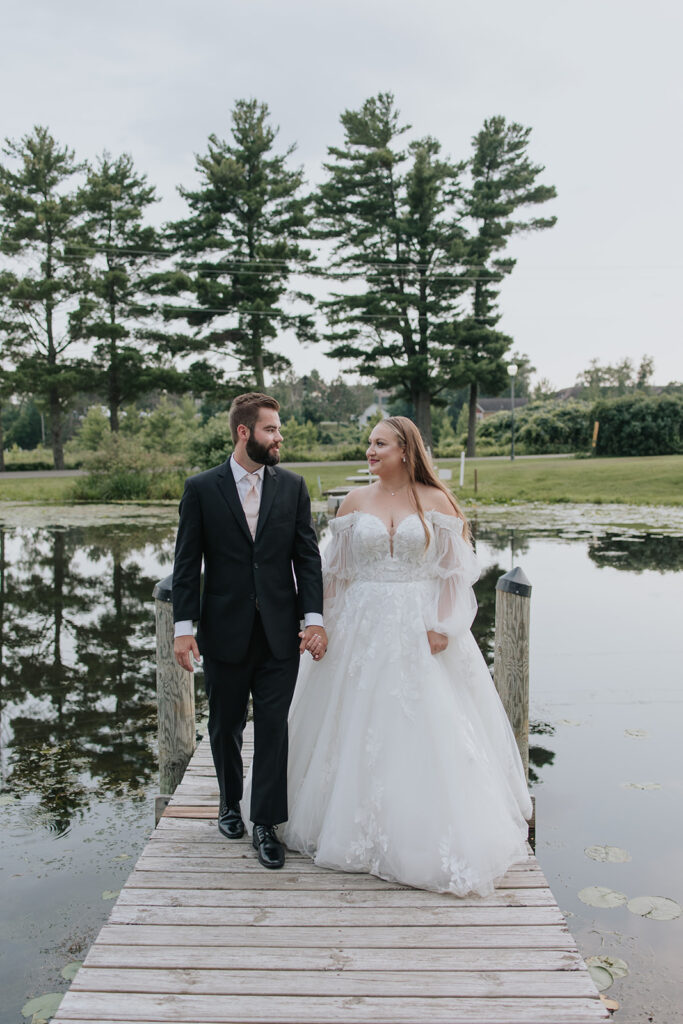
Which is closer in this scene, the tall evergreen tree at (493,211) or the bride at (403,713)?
the bride at (403,713)

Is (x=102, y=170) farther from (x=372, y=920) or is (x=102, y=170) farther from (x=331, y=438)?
(x=372, y=920)

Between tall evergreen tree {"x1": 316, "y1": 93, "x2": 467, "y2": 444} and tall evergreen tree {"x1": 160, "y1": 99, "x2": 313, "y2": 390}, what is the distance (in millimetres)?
2017

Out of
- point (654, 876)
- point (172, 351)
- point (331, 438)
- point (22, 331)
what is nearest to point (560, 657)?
point (654, 876)

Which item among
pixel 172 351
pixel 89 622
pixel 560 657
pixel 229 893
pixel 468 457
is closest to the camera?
pixel 229 893

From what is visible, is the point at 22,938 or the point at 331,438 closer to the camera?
the point at 22,938

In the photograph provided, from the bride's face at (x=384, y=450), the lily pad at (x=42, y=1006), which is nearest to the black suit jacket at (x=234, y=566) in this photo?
the bride's face at (x=384, y=450)

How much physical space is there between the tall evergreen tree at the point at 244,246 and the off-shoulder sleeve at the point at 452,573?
35.8m

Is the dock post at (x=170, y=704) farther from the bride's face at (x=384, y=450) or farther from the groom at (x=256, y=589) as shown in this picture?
the bride's face at (x=384, y=450)

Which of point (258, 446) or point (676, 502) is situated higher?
point (258, 446)

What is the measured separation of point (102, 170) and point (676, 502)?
1308 inches

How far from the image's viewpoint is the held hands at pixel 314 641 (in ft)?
11.8

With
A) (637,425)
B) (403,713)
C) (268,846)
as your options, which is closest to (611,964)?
(403,713)

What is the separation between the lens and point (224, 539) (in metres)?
3.55

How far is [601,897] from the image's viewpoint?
13.5ft
